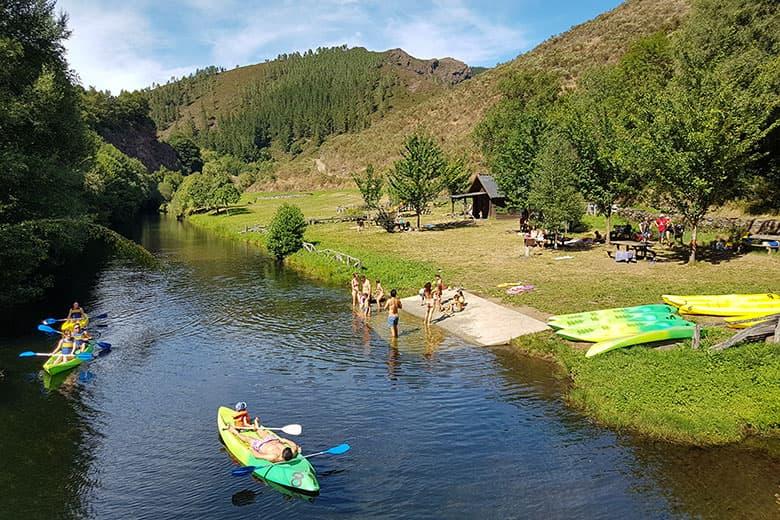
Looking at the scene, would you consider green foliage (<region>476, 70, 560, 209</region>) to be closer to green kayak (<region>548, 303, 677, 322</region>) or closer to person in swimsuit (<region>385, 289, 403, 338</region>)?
green kayak (<region>548, 303, 677, 322</region>)

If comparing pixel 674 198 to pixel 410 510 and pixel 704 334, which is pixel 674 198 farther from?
pixel 410 510

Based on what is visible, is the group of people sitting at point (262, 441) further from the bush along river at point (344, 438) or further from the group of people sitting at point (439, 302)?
the group of people sitting at point (439, 302)

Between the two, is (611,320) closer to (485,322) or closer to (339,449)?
(485,322)

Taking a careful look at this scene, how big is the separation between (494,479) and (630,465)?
3605 mm

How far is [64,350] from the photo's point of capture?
74.8 feet

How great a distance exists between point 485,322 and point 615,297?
684cm

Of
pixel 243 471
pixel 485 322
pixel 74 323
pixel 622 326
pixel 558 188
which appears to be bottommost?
pixel 243 471

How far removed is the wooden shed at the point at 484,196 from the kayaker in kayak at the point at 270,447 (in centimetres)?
5360

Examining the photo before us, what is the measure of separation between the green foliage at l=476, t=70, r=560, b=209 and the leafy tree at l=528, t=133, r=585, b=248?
7079 mm

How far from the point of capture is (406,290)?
109 feet

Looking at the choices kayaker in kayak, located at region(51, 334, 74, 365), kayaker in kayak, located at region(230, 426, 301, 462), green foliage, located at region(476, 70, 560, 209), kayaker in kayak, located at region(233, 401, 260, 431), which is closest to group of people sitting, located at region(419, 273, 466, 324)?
kayaker in kayak, located at region(233, 401, 260, 431)

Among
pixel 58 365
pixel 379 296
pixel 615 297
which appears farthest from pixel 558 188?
pixel 58 365

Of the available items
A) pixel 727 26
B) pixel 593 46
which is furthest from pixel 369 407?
pixel 593 46

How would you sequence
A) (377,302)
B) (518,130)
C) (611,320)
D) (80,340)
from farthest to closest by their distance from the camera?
1. (518,130)
2. (377,302)
3. (80,340)
4. (611,320)
